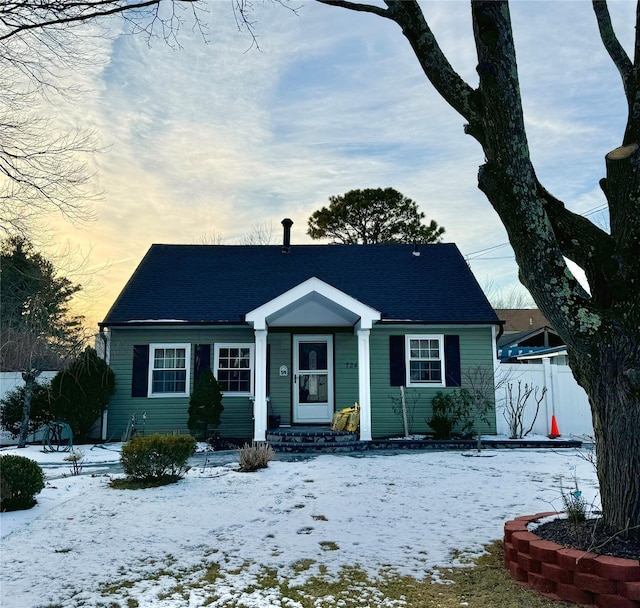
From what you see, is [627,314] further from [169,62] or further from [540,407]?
[540,407]

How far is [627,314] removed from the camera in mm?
4027

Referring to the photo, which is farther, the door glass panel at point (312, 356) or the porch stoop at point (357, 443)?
the door glass panel at point (312, 356)

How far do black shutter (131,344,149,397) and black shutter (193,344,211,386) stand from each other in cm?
117

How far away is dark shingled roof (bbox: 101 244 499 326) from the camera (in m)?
13.5

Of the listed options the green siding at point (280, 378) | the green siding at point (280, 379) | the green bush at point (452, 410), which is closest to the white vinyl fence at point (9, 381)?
the green siding at point (280, 379)

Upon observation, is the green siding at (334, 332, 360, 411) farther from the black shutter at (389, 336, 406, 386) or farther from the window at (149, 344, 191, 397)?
the window at (149, 344, 191, 397)

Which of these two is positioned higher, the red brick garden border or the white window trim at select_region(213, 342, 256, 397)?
the white window trim at select_region(213, 342, 256, 397)

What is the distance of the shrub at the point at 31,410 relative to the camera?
484 inches

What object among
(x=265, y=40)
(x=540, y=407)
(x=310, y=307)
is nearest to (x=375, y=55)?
(x=265, y=40)

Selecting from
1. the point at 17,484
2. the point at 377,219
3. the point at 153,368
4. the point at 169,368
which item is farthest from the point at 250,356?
the point at 377,219

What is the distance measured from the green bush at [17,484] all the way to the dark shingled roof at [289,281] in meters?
6.99

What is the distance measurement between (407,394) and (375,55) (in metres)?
7.90

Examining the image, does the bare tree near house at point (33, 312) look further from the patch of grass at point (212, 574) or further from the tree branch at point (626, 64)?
the tree branch at point (626, 64)

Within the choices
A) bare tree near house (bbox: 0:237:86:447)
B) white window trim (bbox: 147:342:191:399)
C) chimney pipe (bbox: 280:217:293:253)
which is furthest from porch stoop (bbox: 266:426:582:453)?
chimney pipe (bbox: 280:217:293:253)
